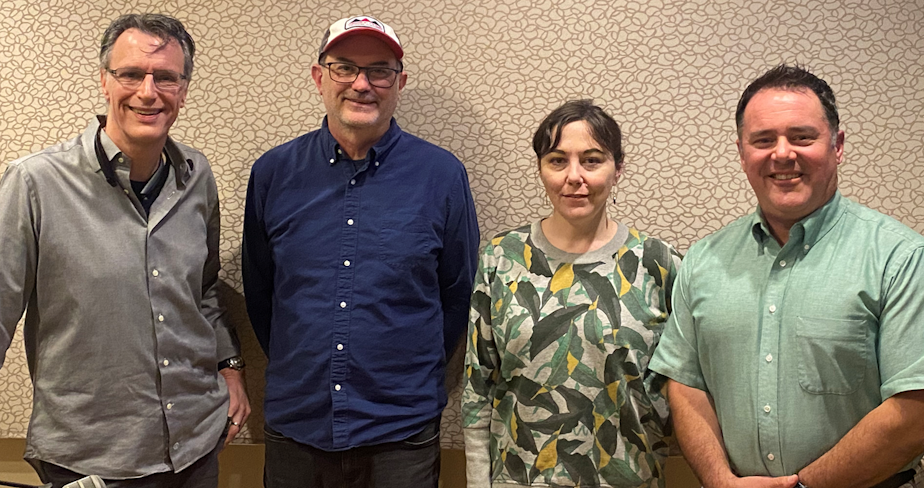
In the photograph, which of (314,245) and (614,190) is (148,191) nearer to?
(314,245)

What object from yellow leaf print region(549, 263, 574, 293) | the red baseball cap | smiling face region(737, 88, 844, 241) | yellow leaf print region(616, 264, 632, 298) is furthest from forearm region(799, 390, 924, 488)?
the red baseball cap

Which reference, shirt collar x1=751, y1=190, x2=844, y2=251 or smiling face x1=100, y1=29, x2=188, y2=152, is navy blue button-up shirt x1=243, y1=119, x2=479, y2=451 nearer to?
smiling face x1=100, y1=29, x2=188, y2=152

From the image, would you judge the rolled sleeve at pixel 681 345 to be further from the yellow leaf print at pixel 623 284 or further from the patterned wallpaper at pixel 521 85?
the patterned wallpaper at pixel 521 85

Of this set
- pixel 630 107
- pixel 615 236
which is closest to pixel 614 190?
pixel 630 107

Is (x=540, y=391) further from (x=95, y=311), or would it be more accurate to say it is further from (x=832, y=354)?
(x=95, y=311)

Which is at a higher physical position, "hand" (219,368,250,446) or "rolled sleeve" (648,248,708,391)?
"rolled sleeve" (648,248,708,391)

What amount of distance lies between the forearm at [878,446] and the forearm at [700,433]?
205 mm

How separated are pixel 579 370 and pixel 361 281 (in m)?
0.63

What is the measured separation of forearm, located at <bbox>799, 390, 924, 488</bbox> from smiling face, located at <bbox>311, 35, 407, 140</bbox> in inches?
53.9

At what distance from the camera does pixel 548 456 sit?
1685 mm

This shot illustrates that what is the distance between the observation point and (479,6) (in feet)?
7.34

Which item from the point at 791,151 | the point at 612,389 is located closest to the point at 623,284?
the point at 612,389

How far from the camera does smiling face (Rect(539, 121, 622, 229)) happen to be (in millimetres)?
1686

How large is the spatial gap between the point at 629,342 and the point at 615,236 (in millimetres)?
269
